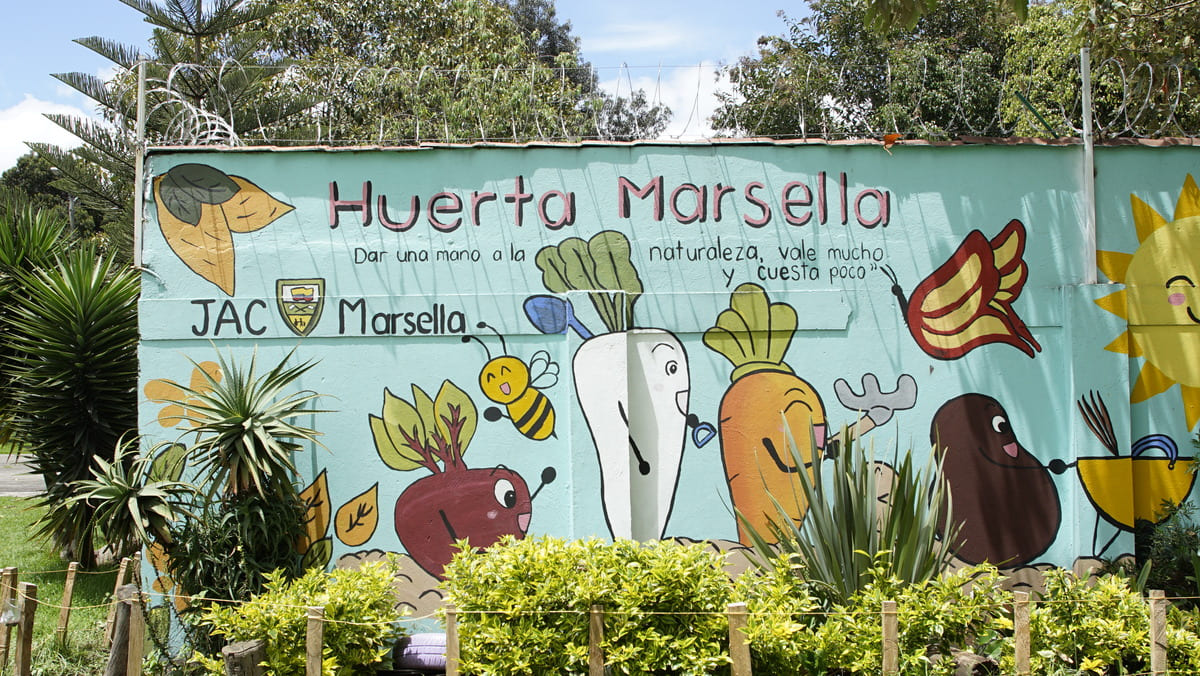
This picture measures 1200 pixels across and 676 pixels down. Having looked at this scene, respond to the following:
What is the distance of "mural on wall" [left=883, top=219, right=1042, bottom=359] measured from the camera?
6.07m

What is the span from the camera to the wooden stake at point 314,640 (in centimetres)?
465

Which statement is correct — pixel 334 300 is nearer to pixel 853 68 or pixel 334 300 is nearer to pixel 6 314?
pixel 6 314

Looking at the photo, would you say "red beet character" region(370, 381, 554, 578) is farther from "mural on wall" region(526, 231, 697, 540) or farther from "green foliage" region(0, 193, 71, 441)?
"green foliage" region(0, 193, 71, 441)

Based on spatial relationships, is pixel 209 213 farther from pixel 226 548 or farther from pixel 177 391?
pixel 226 548

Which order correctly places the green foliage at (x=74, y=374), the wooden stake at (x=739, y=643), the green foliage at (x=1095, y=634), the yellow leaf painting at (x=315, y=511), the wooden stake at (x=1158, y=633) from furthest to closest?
the green foliage at (x=74, y=374) < the yellow leaf painting at (x=315, y=511) < the green foliage at (x=1095, y=634) < the wooden stake at (x=1158, y=633) < the wooden stake at (x=739, y=643)

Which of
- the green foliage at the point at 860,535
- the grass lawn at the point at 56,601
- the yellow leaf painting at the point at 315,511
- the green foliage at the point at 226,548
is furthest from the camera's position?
the yellow leaf painting at the point at 315,511

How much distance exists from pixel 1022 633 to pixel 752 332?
2.42 meters

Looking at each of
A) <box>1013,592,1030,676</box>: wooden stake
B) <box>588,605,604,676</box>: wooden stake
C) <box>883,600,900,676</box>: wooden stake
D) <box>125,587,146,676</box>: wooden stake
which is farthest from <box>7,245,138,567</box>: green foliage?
<box>1013,592,1030,676</box>: wooden stake

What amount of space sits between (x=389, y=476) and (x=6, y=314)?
4.70 m

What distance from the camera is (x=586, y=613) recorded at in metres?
4.59

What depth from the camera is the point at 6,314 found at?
26.7 ft

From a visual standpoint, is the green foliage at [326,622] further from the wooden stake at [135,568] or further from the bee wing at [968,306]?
the bee wing at [968,306]

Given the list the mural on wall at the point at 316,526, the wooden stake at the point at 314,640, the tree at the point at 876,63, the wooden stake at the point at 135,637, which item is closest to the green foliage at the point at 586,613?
the wooden stake at the point at 314,640

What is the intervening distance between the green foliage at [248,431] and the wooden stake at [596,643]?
1908 mm
